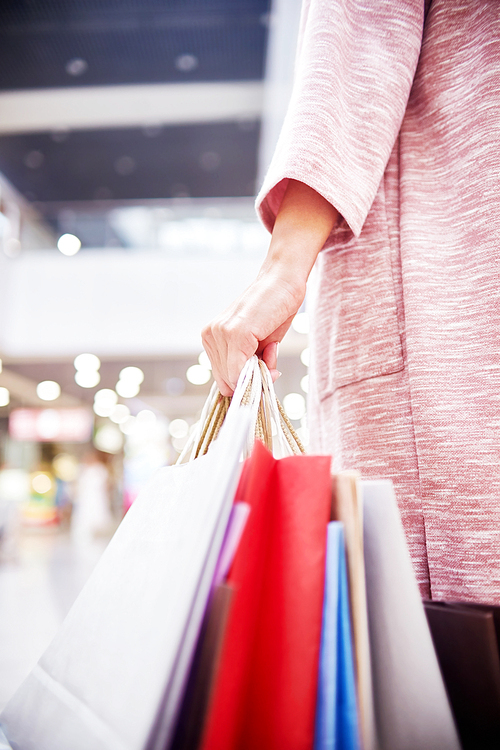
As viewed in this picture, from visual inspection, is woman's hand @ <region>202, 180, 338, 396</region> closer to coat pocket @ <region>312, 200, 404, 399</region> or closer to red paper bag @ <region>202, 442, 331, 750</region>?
coat pocket @ <region>312, 200, 404, 399</region>

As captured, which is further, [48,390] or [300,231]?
[48,390]

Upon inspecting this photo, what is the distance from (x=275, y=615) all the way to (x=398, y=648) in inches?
4.0

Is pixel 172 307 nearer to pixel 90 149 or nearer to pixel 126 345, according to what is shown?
pixel 126 345

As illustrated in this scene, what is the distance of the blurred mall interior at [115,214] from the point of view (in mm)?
5988

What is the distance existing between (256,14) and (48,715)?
7288mm

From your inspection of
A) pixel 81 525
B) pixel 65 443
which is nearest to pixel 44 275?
pixel 81 525

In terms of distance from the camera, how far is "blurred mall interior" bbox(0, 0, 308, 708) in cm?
599

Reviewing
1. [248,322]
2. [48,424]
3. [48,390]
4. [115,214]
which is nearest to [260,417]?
[248,322]

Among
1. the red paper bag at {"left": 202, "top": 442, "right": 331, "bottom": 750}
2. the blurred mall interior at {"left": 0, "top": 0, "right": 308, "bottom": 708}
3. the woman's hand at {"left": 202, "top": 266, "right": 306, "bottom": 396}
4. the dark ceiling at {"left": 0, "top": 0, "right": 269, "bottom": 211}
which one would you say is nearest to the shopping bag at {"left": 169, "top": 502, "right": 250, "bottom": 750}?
the red paper bag at {"left": 202, "top": 442, "right": 331, "bottom": 750}

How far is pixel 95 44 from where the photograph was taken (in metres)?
6.14

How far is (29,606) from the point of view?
126 inches

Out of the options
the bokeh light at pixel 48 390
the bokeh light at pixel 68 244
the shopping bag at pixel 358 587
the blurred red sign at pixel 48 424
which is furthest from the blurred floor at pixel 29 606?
the blurred red sign at pixel 48 424

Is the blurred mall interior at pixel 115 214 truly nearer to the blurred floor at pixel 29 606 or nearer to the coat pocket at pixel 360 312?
the blurred floor at pixel 29 606

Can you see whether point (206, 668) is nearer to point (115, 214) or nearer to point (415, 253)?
point (415, 253)
